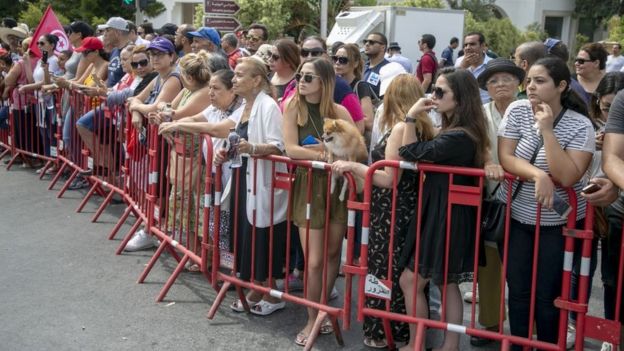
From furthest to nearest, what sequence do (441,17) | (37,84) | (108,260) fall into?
(441,17) < (37,84) < (108,260)

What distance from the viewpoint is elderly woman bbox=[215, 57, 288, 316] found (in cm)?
529

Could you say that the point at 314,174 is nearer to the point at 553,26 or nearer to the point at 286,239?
the point at 286,239

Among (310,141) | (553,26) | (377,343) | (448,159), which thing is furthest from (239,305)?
(553,26)

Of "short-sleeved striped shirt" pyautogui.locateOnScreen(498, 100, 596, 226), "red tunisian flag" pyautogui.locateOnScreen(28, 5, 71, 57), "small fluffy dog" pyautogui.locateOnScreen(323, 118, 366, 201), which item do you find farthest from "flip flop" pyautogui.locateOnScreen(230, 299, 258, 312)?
"red tunisian flag" pyautogui.locateOnScreen(28, 5, 71, 57)

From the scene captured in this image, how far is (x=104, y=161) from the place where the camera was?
28.6ft

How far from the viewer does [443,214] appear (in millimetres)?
4410

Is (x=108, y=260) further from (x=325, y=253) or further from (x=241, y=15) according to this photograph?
(x=241, y=15)

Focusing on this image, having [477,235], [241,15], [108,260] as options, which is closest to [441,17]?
[241,15]

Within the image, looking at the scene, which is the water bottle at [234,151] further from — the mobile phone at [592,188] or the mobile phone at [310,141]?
the mobile phone at [592,188]

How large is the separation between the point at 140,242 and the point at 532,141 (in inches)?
171

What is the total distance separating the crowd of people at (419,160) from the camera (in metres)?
4.18

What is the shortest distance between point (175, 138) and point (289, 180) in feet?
4.69

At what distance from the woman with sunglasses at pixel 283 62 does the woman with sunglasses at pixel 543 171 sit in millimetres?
2595

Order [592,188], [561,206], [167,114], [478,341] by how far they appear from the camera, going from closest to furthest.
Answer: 1. [592,188]
2. [561,206]
3. [478,341]
4. [167,114]
